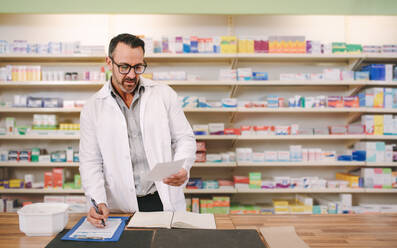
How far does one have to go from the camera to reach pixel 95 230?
1.40 metres

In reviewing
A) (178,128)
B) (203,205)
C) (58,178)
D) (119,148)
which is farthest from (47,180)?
(178,128)

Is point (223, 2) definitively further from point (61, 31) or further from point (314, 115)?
point (61, 31)

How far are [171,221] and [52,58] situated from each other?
3.29 meters

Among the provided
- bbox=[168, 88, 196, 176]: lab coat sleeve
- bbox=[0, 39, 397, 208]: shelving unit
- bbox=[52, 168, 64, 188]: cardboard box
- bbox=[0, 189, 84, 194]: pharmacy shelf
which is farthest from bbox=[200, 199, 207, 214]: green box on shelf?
bbox=[168, 88, 196, 176]: lab coat sleeve

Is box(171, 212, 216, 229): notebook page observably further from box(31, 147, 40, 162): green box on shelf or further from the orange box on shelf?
box(31, 147, 40, 162): green box on shelf

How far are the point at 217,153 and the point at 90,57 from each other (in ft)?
6.74

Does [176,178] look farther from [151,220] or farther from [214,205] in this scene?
[214,205]

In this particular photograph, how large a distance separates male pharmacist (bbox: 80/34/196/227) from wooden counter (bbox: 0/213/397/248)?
0.31 meters

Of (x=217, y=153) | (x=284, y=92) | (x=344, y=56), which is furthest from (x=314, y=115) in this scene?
(x=217, y=153)

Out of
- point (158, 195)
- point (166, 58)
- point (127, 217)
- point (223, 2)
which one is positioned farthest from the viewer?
point (166, 58)

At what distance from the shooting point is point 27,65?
412 centimetres

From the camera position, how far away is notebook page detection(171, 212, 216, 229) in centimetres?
144

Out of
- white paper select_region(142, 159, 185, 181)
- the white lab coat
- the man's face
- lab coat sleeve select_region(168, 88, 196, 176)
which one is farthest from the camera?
lab coat sleeve select_region(168, 88, 196, 176)

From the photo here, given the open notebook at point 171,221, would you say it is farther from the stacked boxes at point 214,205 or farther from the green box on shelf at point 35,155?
the green box on shelf at point 35,155
